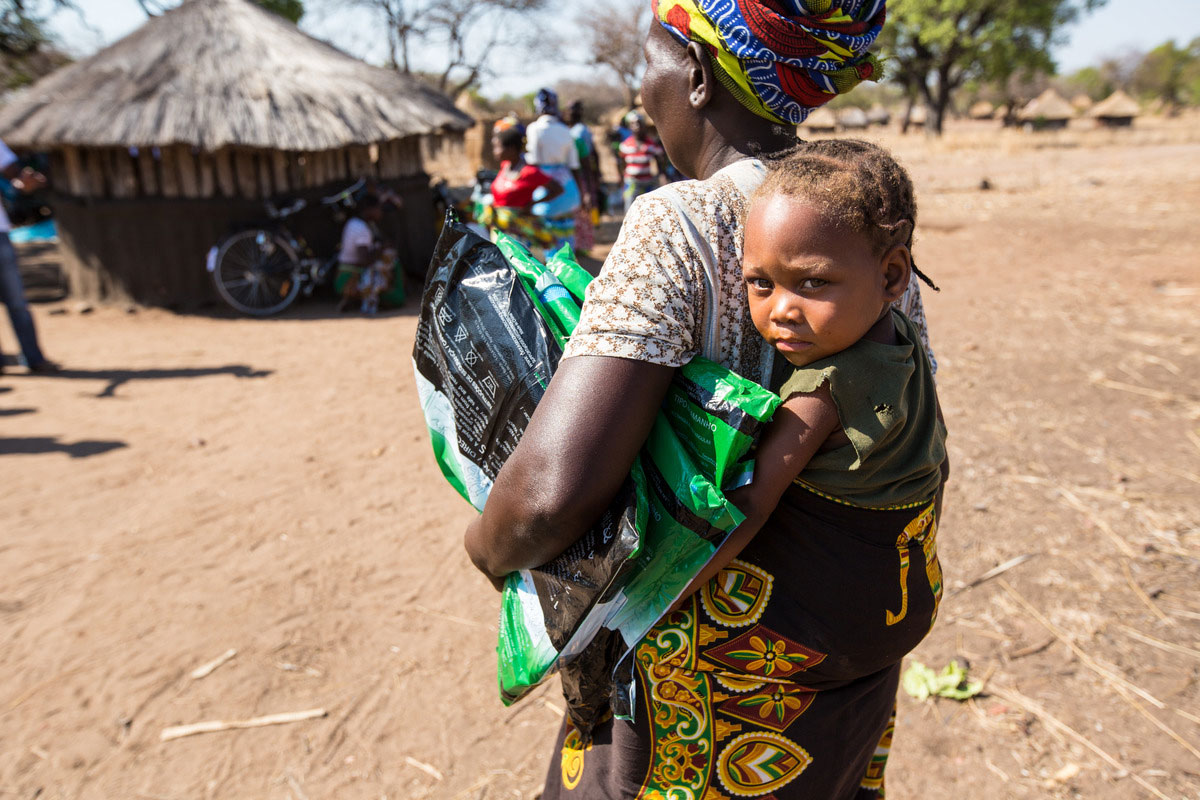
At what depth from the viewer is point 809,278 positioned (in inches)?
40.0

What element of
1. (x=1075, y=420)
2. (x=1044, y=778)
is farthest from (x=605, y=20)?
(x=1044, y=778)

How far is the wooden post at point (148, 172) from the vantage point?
833 centimetres

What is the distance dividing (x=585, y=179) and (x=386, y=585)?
6.90 meters

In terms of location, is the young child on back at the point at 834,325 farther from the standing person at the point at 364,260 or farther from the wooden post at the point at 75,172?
the wooden post at the point at 75,172

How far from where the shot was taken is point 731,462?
1041 millimetres

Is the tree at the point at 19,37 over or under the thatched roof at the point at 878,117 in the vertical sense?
over

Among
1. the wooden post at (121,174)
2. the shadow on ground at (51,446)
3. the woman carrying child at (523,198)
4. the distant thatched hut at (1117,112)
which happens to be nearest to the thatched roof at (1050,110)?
the distant thatched hut at (1117,112)

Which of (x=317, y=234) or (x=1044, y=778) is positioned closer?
(x=1044, y=778)

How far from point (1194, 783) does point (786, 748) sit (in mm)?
1878

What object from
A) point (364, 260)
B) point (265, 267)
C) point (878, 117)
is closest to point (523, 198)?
point (364, 260)

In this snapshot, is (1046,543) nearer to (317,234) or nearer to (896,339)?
(896,339)

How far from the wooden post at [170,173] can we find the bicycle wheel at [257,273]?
0.99 metres

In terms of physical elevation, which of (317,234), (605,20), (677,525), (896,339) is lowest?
(317,234)

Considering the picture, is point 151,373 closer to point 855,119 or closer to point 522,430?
point 522,430
